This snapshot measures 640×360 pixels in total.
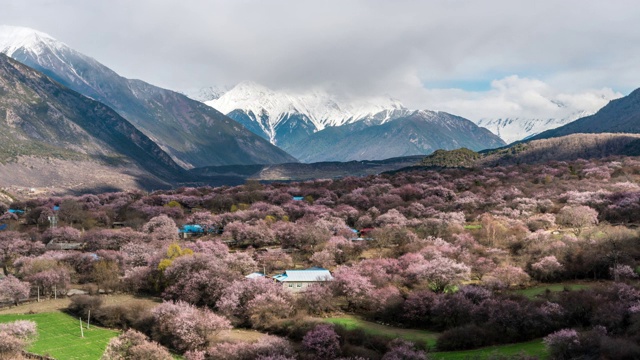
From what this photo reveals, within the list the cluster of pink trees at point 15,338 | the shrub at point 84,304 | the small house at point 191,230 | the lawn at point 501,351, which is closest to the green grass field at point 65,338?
the shrub at point 84,304

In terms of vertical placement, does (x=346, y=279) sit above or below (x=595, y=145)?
below

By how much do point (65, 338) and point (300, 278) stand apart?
18717mm

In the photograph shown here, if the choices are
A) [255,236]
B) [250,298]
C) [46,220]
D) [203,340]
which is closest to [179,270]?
[250,298]

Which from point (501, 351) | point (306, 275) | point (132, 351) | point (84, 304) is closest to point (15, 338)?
point (132, 351)

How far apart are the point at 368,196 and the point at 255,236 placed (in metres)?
33.9

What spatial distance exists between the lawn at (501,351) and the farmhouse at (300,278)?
54.5 ft

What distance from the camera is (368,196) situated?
99000mm

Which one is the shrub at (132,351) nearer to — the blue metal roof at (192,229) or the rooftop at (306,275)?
the rooftop at (306,275)

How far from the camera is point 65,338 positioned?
1555 inches

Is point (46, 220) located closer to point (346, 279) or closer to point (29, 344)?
point (29, 344)

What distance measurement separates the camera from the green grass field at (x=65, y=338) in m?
35.9

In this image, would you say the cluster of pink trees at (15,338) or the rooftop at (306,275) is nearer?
the cluster of pink trees at (15,338)

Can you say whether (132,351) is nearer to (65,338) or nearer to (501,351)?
(65,338)

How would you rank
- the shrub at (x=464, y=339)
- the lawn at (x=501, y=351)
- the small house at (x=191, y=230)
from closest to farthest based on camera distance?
the lawn at (x=501, y=351), the shrub at (x=464, y=339), the small house at (x=191, y=230)
